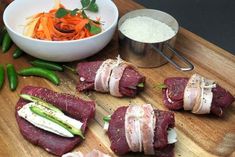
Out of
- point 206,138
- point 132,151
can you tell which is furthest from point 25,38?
point 206,138

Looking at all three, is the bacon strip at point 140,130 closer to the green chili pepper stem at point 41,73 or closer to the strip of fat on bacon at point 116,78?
the strip of fat on bacon at point 116,78

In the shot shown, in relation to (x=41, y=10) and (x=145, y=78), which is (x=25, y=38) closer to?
(x=41, y=10)

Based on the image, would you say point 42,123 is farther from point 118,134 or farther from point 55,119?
point 118,134

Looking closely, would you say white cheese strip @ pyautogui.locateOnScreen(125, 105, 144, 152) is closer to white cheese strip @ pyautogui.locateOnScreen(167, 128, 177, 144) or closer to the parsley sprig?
white cheese strip @ pyautogui.locateOnScreen(167, 128, 177, 144)

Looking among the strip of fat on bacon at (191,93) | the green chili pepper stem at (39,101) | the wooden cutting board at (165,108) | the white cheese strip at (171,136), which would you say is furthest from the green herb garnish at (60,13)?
the white cheese strip at (171,136)

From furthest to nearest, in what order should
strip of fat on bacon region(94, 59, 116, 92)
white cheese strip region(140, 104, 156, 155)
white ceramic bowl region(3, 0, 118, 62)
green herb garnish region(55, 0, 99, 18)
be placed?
green herb garnish region(55, 0, 99, 18)
white ceramic bowl region(3, 0, 118, 62)
strip of fat on bacon region(94, 59, 116, 92)
white cheese strip region(140, 104, 156, 155)

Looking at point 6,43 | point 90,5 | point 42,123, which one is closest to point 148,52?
point 90,5

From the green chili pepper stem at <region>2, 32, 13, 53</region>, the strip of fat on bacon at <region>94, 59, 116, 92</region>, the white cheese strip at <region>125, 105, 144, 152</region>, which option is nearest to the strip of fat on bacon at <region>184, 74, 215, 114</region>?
the white cheese strip at <region>125, 105, 144, 152</region>
